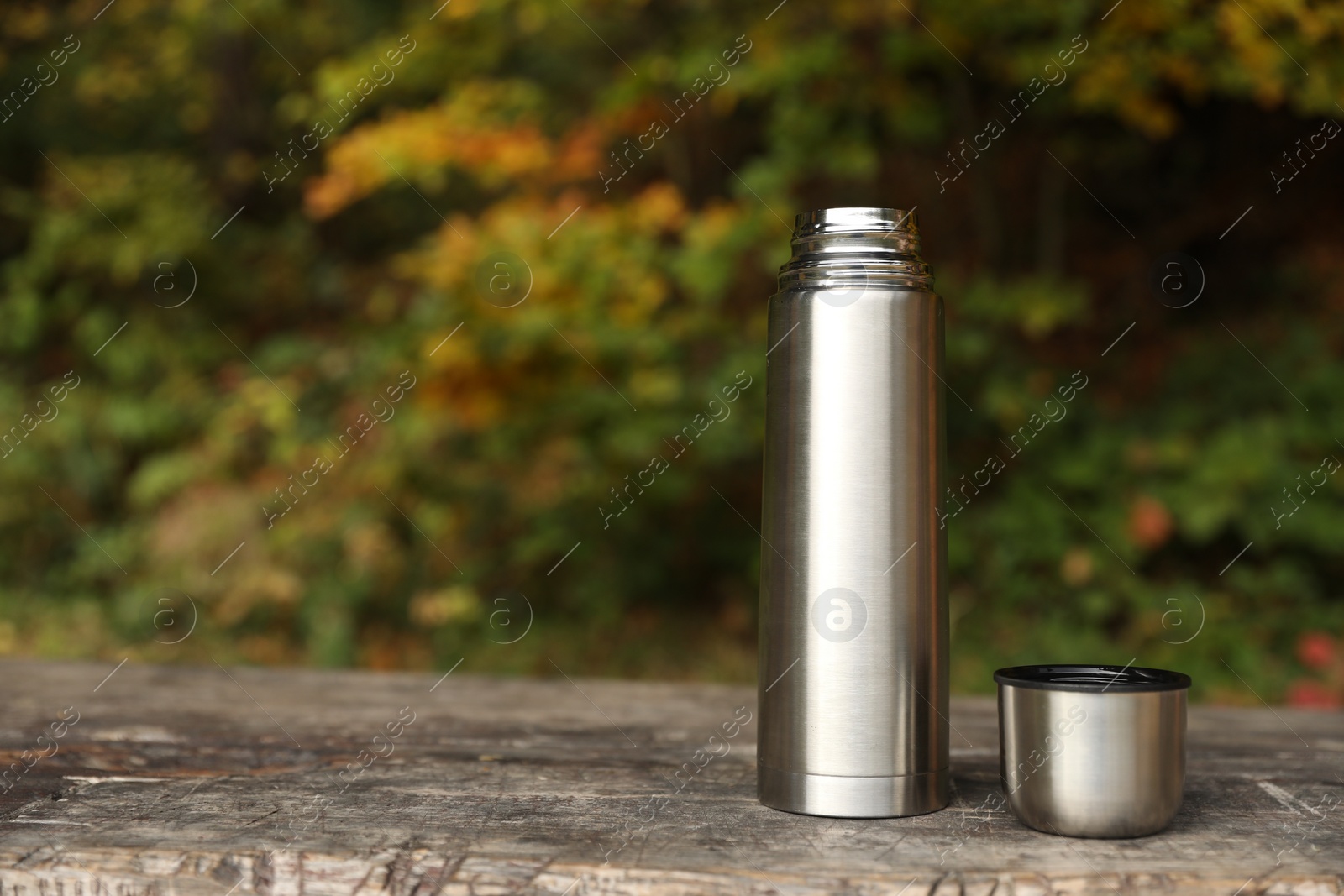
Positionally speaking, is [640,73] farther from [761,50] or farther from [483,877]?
[483,877]

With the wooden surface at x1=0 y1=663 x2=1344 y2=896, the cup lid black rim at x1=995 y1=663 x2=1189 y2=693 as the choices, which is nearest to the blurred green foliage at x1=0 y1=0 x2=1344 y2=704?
the wooden surface at x1=0 y1=663 x2=1344 y2=896

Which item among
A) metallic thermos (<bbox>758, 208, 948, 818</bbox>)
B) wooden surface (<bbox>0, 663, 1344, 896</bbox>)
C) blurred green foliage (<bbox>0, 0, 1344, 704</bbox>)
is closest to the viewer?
wooden surface (<bbox>0, 663, 1344, 896</bbox>)

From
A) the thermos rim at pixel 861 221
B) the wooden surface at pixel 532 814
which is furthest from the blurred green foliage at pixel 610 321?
the thermos rim at pixel 861 221

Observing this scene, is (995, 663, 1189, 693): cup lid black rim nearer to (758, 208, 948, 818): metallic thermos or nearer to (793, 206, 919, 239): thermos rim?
(758, 208, 948, 818): metallic thermos

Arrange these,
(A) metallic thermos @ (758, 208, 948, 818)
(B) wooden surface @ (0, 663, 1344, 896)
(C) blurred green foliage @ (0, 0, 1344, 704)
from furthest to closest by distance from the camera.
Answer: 1. (C) blurred green foliage @ (0, 0, 1344, 704)
2. (A) metallic thermos @ (758, 208, 948, 818)
3. (B) wooden surface @ (0, 663, 1344, 896)

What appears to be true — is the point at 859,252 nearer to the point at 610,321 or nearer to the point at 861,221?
the point at 861,221

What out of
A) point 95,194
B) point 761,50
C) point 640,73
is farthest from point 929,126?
point 95,194

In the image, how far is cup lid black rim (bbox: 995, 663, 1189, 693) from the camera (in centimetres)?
102

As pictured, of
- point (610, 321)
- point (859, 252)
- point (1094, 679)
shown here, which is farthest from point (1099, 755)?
point (610, 321)

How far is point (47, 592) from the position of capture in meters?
5.03

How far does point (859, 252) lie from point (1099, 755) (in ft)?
1.68

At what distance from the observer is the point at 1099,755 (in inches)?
40.1

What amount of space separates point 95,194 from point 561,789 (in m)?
4.82

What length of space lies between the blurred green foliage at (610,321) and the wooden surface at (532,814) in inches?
85.6
